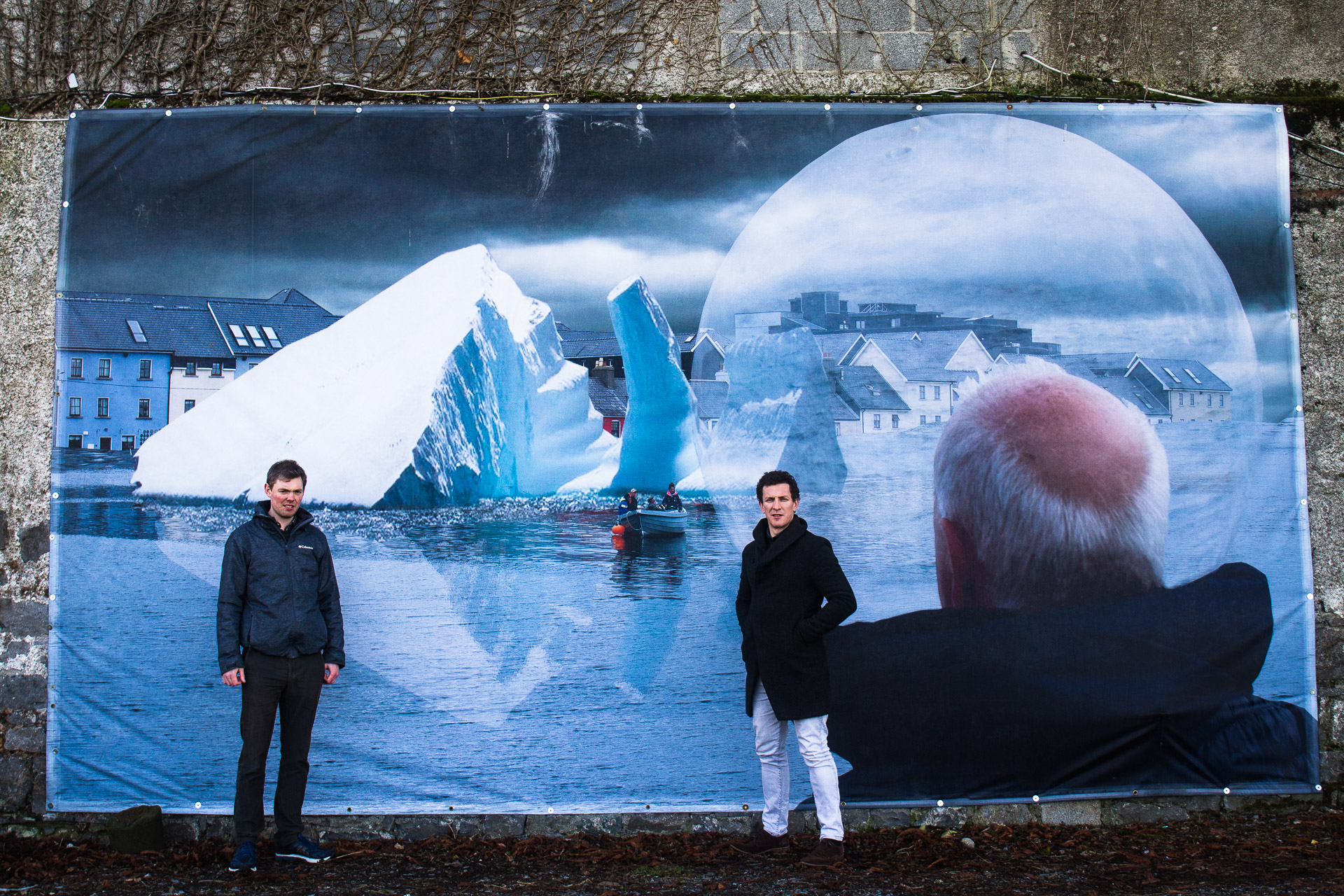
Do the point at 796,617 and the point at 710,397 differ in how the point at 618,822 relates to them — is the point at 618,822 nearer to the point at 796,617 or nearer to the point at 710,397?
the point at 796,617

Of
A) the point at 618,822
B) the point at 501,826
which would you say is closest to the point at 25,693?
the point at 501,826

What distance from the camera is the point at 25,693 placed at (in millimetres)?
3861

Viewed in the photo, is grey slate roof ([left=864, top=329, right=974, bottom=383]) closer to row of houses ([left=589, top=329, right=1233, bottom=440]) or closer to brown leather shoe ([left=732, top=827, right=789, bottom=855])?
row of houses ([left=589, top=329, right=1233, bottom=440])

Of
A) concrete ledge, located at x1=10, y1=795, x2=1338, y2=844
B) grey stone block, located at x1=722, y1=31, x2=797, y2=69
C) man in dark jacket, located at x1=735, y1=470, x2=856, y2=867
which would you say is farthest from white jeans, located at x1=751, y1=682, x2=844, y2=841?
grey stone block, located at x1=722, y1=31, x2=797, y2=69

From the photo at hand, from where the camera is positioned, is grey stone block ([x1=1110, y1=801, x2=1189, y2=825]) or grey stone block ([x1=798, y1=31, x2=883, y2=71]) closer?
grey stone block ([x1=1110, y1=801, x2=1189, y2=825])

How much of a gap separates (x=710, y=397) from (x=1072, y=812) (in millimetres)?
2461

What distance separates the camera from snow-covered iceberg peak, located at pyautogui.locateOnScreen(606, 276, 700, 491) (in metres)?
4.05

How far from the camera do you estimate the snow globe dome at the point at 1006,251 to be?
4.04 m

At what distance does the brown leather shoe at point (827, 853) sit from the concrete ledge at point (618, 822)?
1.45ft

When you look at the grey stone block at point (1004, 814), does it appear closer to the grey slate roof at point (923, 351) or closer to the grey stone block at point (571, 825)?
the grey stone block at point (571, 825)

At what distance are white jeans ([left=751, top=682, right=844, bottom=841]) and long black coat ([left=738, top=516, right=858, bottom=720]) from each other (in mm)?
77

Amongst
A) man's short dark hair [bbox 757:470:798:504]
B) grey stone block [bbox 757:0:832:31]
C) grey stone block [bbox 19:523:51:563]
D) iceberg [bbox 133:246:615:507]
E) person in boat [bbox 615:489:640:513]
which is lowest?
grey stone block [bbox 19:523:51:563]

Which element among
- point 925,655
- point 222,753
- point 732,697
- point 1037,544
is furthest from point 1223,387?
point 222,753

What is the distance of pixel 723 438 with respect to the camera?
4047 mm
